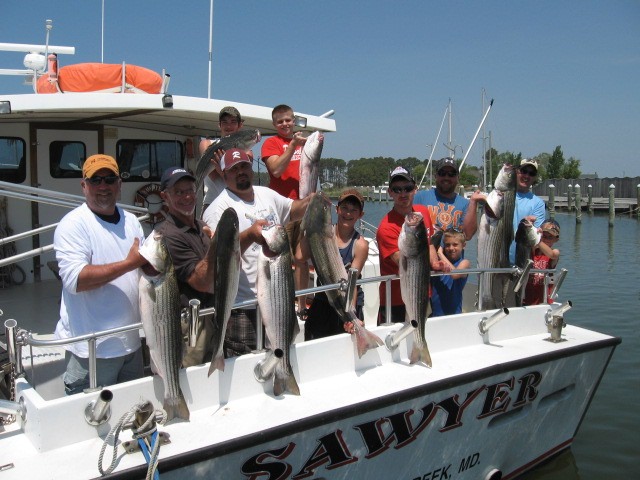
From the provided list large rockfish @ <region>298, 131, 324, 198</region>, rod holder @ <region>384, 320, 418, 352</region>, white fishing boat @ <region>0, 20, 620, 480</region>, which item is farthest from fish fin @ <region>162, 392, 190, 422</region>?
large rockfish @ <region>298, 131, 324, 198</region>

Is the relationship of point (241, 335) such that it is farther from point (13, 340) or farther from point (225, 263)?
point (13, 340)

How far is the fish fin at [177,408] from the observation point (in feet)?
10.7

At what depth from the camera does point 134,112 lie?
5.50 meters

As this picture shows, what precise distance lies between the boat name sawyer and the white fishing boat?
0.01m

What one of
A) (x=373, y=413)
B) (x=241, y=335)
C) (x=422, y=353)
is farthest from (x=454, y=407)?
(x=241, y=335)

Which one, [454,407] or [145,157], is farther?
[145,157]

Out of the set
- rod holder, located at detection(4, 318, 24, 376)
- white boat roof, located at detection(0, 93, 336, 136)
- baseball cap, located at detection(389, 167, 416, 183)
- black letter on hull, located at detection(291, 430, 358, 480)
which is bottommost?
black letter on hull, located at detection(291, 430, 358, 480)

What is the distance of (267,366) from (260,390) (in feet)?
0.63

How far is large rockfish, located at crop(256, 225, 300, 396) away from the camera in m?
3.28

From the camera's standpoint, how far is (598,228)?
3525 centimetres

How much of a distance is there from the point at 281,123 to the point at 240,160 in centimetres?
121

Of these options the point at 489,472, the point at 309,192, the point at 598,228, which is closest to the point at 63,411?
the point at 309,192

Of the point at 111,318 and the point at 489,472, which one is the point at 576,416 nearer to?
the point at 489,472

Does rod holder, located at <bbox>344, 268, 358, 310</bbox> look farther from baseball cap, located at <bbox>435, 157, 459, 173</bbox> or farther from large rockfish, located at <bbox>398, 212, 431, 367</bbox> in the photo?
baseball cap, located at <bbox>435, 157, 459, 173</bbox>
